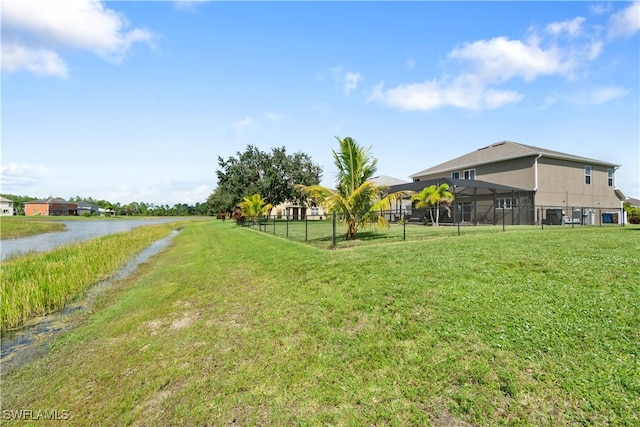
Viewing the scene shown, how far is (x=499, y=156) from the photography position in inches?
970

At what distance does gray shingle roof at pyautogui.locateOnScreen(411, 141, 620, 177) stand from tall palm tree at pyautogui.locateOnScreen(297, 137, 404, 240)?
1589 cm

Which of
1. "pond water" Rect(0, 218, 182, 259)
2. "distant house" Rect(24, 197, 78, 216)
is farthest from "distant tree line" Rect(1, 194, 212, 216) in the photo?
"pond water" Rect(0, 218, 182, 259)

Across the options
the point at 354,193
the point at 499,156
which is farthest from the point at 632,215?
the point at 354,193

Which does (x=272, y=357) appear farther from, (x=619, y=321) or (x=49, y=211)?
(x=49, y=211)

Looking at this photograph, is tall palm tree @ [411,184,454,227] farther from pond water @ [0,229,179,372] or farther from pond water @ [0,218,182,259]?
pond water @ [0,218,182,259]

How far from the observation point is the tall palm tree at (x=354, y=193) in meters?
11.9

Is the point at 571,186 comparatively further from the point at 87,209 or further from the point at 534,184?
the point at 87,209

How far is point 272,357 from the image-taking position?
4.24 meters

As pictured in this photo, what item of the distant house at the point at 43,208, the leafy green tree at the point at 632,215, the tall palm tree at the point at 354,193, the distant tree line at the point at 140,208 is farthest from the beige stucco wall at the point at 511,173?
the distant house at the point at 43,208

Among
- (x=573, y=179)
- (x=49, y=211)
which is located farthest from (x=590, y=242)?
(x=49, y=211)

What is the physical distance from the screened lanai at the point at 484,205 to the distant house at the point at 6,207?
117 m

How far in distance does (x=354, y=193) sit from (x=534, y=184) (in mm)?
17026

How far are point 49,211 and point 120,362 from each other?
12456 cm

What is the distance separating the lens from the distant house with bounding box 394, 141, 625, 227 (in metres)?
22.3
